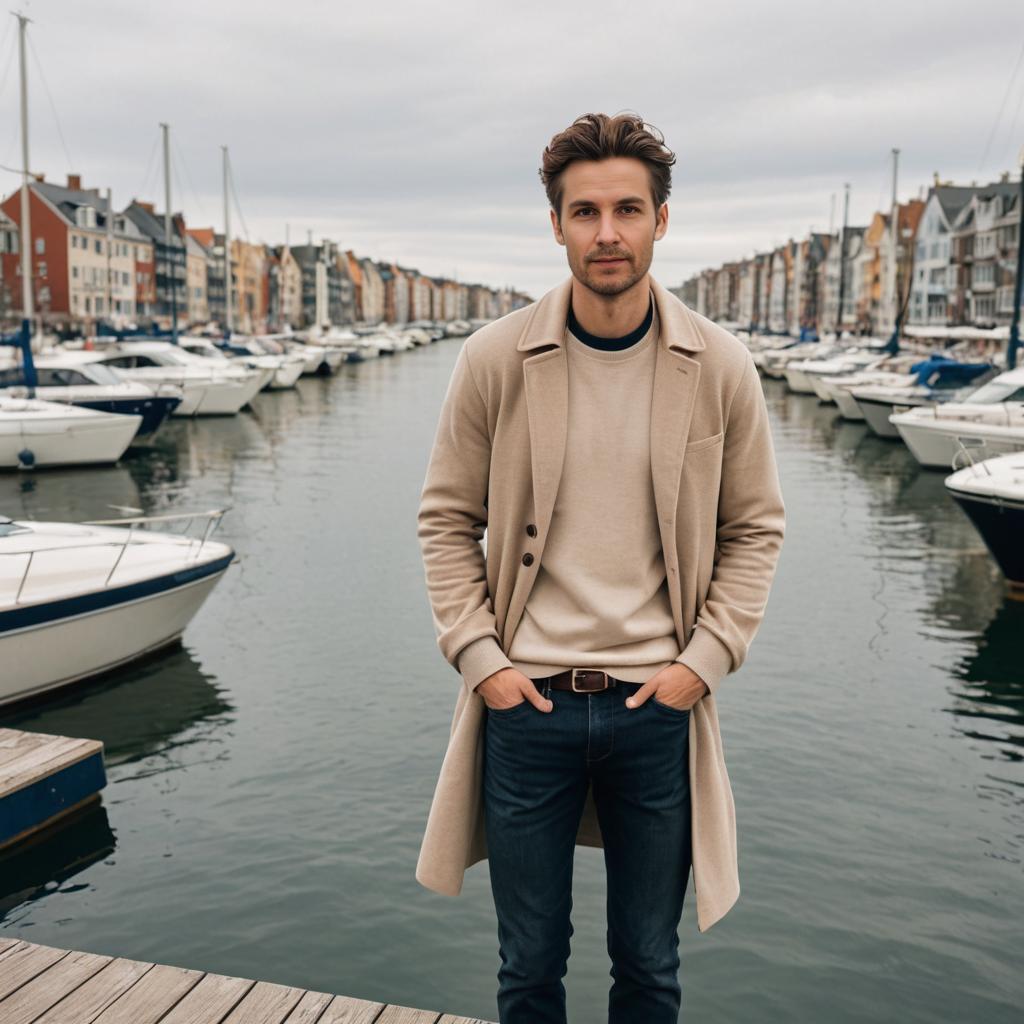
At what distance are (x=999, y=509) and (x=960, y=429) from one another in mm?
10596

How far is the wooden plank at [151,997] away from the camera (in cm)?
369

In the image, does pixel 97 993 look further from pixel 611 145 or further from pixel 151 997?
pixel 611 145

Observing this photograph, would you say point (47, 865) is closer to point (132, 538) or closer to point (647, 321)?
point (132, 538)

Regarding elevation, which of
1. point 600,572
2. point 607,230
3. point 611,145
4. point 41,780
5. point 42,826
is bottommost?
point 42,826

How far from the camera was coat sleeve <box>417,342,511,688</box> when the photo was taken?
2.77 meters

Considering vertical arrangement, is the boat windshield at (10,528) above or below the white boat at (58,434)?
above

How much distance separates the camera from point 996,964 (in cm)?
616

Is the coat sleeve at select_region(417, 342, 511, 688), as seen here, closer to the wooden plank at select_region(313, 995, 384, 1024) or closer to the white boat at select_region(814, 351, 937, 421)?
the wooden plank at select_region(313, 995, 384, 1024)

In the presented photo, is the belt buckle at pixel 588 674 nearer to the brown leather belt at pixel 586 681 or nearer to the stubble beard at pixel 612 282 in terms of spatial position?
the brown leather belt at pixel 586 681

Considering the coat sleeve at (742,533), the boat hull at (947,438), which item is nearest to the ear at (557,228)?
the coat sleeve at (742,533)

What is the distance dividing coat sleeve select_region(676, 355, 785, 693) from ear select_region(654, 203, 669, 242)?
361 mm

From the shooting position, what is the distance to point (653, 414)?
2705 mm

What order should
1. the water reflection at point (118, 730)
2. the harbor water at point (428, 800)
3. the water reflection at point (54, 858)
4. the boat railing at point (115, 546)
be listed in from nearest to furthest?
the harbor water at point (428, 800), the water reflection at point (54, 858), the water reflection at point (118, 730), the boat railing at point (115, 546)

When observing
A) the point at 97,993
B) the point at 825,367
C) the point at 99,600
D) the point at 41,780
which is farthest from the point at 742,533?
the point at 825,367
